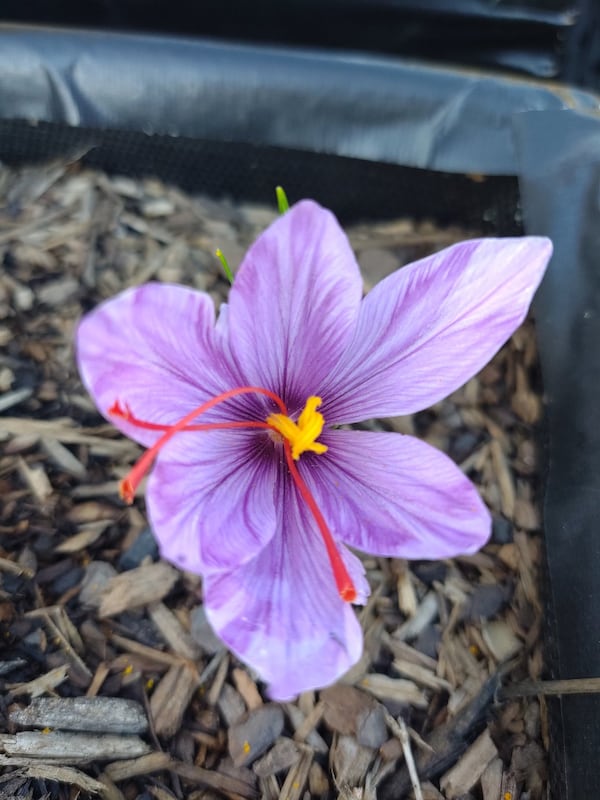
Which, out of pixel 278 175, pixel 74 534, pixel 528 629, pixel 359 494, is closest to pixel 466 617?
pixel 528 629

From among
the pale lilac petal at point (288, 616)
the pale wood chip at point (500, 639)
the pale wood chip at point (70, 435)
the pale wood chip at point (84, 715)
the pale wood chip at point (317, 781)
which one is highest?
the pale lilac petal at point (288, 616)

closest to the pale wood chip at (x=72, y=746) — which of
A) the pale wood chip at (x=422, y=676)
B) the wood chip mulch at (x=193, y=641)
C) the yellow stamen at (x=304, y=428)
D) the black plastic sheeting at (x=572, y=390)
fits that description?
the wood chip mulch at (x=193, y=641)

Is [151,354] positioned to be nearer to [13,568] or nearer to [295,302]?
[295,302]

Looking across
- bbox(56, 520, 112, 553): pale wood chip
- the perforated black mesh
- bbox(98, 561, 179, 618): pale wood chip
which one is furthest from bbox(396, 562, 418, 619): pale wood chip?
the perforated black mesh

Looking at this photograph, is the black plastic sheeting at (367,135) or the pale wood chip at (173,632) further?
the black plastic sheeting at (367,135)

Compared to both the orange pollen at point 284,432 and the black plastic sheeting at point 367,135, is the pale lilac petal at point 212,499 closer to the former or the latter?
the orange pollen at point 284,432
